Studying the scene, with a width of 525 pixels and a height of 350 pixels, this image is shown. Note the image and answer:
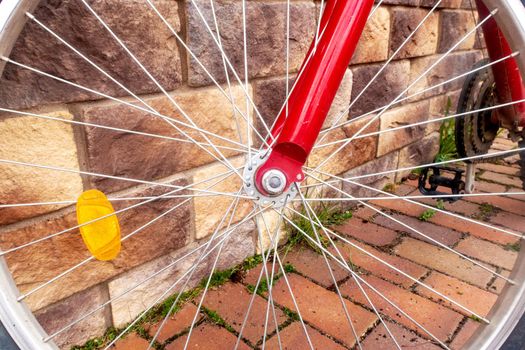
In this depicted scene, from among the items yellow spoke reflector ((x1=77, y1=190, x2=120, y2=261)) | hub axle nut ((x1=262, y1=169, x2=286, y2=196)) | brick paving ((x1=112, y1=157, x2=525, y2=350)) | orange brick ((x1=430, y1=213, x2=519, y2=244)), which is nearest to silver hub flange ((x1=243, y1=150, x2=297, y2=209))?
hub axle nut ((x1=262, y1=169, x2=286, y2=196))

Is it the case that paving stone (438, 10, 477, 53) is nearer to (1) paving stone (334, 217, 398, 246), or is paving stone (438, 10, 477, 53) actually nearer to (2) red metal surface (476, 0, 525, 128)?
(2) red metal surface (476, 0, 525, 128)

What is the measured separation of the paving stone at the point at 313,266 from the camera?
1.48m

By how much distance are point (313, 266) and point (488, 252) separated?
67cm

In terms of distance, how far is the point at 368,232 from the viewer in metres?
1.79

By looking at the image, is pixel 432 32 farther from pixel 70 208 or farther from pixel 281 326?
pixel 70 208

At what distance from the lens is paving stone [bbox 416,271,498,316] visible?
1348mm

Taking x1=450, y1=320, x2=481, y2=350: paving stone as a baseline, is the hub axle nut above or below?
above

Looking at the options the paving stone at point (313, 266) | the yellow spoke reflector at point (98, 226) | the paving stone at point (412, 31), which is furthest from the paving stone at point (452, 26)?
the yellow spoke reflector at point (98, 226)

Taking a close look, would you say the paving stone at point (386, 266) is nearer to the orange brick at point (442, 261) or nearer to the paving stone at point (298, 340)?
the orange brick at point (442, 261)

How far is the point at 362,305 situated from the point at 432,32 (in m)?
1.50

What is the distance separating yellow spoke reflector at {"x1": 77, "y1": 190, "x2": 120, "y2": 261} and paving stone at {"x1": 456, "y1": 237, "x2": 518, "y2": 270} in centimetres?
127

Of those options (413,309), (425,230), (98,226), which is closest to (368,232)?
(425,230)

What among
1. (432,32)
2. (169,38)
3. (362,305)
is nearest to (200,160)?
(169,38)

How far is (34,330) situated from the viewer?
76cm
